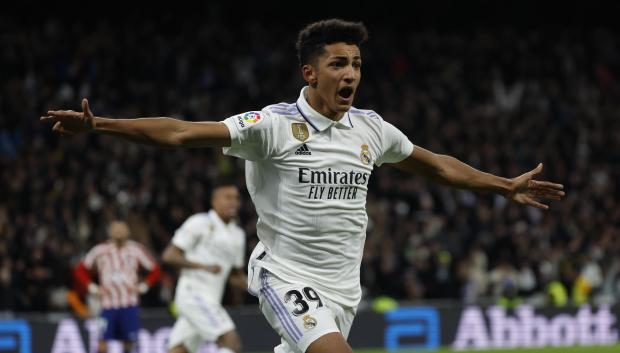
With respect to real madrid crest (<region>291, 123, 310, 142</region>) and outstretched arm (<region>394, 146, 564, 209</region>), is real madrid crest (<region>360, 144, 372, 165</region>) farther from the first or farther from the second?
outstretched arm (<region>394, 146, 564, 209</region>)

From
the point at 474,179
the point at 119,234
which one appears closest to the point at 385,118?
the point at 119,234

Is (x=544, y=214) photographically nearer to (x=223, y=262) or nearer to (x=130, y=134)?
(x=223, y=262)

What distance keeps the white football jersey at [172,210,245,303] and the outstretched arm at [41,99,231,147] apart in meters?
6.17

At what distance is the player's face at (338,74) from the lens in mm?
5965

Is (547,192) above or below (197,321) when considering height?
above

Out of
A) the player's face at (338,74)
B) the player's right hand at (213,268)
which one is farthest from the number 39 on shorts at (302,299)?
the player's right hand at (213,268)

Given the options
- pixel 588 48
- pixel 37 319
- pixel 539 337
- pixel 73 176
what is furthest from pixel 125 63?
pixel 588 48

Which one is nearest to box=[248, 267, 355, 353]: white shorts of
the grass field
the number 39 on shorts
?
the number 39 on shorts

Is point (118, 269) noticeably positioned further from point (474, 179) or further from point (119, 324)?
point (474, 179)

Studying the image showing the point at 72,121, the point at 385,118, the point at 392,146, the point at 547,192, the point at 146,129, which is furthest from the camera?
the point at 385,118

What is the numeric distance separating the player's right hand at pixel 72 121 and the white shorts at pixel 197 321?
639 centimetres

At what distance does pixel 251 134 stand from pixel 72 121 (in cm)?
95

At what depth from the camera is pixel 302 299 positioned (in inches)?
231

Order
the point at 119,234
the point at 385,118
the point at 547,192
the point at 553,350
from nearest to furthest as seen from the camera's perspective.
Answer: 1. the point at 547,192
2. the point at 119,234
3. the point at 553,350
4. the point at 385,118
